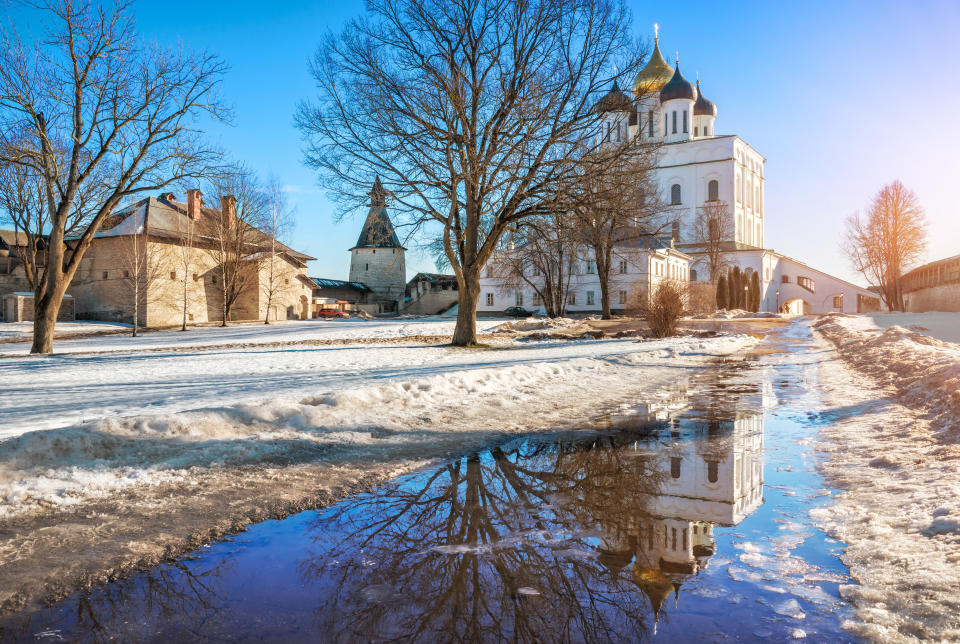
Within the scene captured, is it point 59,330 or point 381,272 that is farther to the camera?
point 381,272

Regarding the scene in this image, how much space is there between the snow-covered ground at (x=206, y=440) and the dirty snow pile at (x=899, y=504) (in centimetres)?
300

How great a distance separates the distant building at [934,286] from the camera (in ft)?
149

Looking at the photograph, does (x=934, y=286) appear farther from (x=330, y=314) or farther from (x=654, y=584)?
(x=654, y=584)

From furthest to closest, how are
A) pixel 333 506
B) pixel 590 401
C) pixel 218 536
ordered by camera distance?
pixel 590 401 → pixel 333 506 → pixel 218 536

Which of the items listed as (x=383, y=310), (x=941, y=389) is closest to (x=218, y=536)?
(x=941, y=389)

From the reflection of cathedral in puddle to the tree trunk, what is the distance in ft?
42.4

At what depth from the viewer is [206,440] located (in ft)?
18.7

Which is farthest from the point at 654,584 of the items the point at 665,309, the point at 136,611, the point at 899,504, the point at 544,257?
the point at 544,257

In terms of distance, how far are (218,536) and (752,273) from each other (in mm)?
77084

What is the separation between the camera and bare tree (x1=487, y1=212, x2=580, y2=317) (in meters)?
18.3

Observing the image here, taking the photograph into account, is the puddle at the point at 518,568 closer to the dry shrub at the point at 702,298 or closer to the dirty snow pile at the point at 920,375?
the dirty snow pile at the point at 920,375

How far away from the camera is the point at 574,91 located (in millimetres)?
17266

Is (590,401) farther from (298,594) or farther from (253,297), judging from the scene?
(253,297)

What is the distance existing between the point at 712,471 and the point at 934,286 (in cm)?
5951
